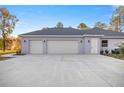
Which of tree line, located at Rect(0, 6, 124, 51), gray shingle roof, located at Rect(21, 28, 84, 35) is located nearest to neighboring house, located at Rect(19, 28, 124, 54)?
gray shingle roof, located at Rect(21, 28, 84, 35)

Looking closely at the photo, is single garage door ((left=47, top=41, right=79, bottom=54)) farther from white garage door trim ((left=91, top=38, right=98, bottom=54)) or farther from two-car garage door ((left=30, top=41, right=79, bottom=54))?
white garage door trim ((left=91, top=38, right=98, bottom=54))

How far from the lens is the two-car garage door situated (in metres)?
26.6

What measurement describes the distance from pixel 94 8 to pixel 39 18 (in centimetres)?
835

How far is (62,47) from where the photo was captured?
87.2 feet

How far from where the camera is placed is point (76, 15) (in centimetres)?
3491

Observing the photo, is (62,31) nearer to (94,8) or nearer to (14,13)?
(94,8)

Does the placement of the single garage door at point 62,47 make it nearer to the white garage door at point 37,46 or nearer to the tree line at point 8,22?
the white garage door at point 37,46

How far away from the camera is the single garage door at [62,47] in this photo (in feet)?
87.1

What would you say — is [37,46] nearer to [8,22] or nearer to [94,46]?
[94,46]

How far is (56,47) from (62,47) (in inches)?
27.9

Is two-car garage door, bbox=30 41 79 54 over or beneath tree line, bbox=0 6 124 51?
beneath


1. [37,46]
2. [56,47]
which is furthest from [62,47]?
[37,46]
